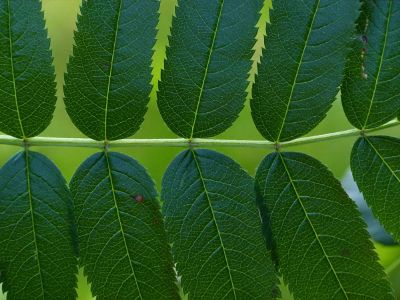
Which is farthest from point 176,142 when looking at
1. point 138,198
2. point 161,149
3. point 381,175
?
point 161,149

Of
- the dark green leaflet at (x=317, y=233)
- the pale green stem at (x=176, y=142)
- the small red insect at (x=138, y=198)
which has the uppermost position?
the pale green stem at (x=176, y=142)

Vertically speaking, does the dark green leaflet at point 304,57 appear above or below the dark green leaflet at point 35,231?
above

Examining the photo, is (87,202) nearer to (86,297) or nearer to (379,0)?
(379,0)

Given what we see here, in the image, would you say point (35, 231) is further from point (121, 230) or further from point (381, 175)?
point (381, 175)

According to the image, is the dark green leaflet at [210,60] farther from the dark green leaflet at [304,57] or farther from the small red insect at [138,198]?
the small red insect at [138,198]

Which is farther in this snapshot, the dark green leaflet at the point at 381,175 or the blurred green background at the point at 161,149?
the blurred green background at the point at 161,149

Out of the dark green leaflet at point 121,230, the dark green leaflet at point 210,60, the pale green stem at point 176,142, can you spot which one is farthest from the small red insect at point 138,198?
the dark green leaflet at point 210,60
